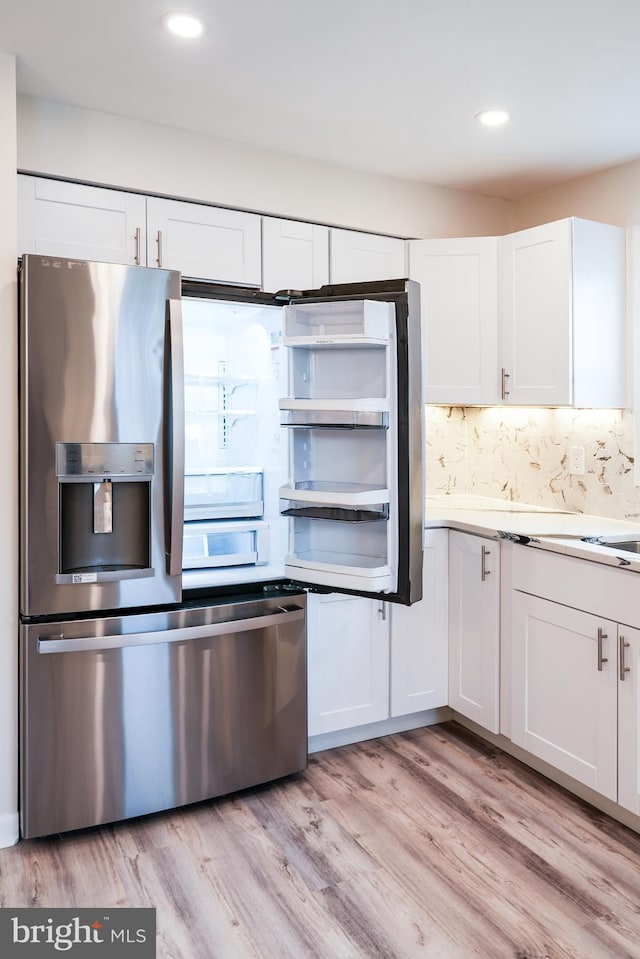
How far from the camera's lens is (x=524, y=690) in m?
2.86

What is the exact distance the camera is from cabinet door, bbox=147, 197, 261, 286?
286 centimetres

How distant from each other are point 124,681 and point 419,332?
5.05 feet

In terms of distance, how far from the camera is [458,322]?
135 inches

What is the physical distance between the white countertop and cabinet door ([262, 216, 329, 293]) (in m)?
1.17

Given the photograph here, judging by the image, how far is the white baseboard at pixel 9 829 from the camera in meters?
2.36

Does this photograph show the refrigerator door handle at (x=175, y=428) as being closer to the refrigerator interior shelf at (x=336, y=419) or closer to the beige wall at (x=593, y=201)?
the refrigerator interior shelf at (x=336, y=419)

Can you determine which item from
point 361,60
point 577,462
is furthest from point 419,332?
point 577,462

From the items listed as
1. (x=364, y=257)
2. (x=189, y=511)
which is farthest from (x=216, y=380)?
(x=364, y=257)

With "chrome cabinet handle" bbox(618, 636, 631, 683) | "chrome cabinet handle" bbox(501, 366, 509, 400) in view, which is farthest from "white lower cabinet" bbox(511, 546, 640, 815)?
"chrome cabinet handle" bbox(501, 366, 509, 400)

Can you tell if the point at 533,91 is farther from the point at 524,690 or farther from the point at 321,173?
the point at 524,690

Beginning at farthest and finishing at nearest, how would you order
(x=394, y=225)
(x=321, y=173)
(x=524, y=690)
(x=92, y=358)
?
(x=394, y=225)
(x=321, y=173)
(x=524, y=690)
(x=92, y=358)

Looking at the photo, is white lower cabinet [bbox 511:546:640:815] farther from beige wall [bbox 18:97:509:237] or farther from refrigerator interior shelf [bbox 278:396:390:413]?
beige wall [bbox 18:97:509:237]

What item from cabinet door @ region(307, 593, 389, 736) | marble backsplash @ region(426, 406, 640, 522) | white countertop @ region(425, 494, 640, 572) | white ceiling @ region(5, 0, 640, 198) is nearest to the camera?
white ceiling @ region(5, 0, 640, 198)

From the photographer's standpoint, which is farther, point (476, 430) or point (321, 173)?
point (476, 430)
